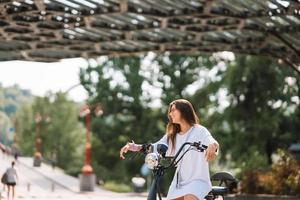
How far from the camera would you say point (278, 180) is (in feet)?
68.0

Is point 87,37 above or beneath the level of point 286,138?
above

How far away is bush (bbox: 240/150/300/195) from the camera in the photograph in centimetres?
1995

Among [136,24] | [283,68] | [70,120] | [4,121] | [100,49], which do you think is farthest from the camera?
[4,121]

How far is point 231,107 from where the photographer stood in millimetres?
46844

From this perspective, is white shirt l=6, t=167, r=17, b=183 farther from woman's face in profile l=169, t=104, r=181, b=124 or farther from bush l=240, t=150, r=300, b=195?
woman's face in profile l=169, t=104, r=181, b=124

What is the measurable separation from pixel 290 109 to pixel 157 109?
51.4ft

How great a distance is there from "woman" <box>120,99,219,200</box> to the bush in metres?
14.0

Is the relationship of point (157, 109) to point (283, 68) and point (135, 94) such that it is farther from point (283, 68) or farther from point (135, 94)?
point (283, 68)

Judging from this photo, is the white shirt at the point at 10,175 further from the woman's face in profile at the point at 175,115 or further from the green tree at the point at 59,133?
the green tree at the point at 59,133

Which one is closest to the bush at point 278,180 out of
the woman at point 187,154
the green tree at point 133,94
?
the woman at point 187,154

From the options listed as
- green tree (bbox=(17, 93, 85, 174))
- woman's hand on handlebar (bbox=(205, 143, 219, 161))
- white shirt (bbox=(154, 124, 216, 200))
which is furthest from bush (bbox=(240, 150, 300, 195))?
green tree (bbox=(17, 93, 85, 174))

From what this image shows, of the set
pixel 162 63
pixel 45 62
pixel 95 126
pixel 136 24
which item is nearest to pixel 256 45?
pixel 136 24

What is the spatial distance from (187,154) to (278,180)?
15.2m

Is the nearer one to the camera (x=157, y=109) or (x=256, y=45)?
(x=256, y=45)
